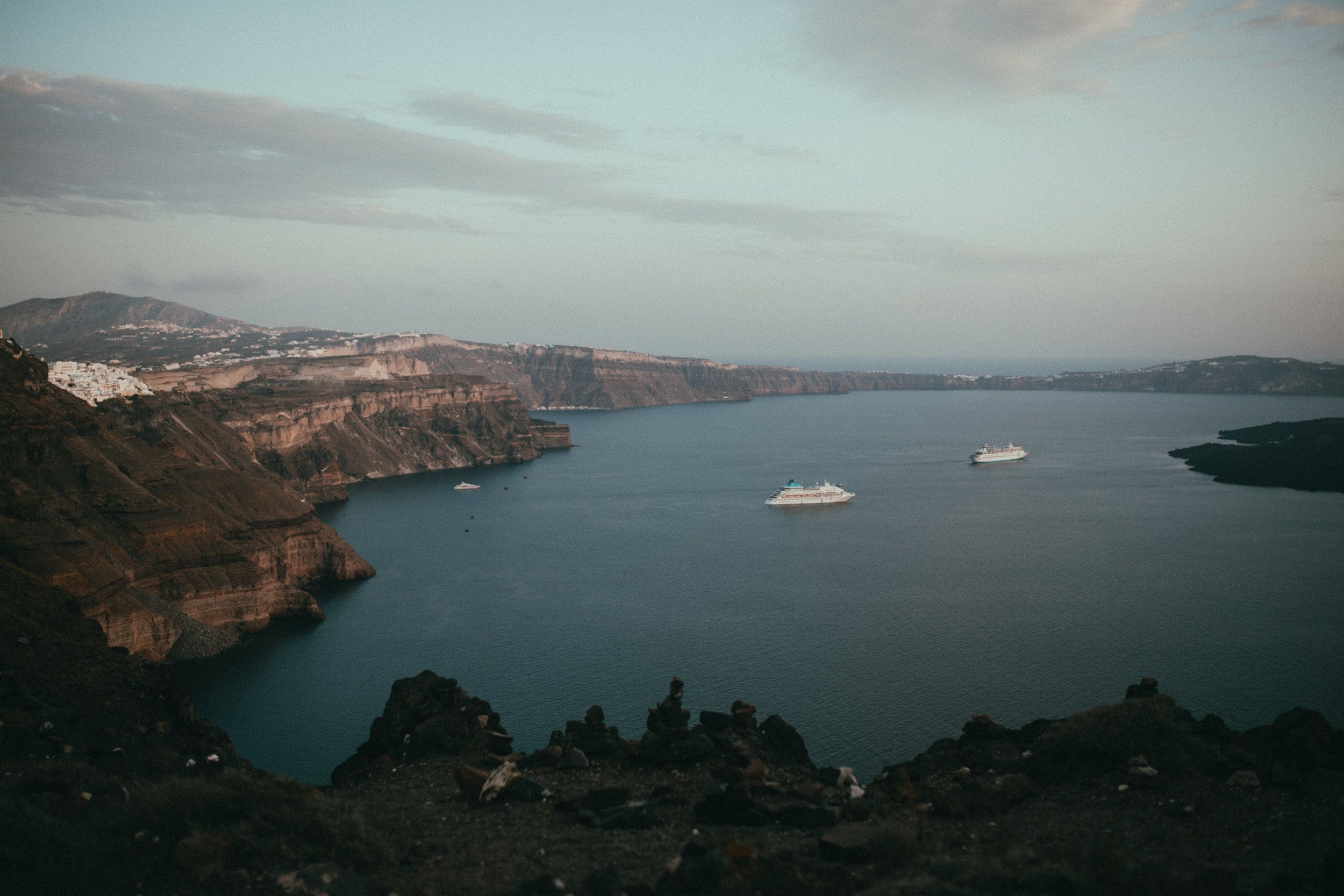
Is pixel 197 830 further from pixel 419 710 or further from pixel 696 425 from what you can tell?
pixel 696 425

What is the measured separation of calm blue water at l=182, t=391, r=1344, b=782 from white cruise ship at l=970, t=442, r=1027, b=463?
1716 cm

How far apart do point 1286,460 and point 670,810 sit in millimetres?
101819

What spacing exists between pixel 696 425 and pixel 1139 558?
13279cm

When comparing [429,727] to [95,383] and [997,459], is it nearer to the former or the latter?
[95,383]

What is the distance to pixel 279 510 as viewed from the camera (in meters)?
50.8

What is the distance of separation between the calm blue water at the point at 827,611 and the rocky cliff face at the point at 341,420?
425 inches

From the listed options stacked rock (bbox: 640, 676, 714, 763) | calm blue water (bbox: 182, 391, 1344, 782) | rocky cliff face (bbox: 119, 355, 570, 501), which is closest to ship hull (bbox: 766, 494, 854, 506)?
calm blue water (bbox: 182, 391, 1344, 782)

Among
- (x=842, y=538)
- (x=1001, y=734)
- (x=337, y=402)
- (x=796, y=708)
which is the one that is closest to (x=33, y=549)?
(x=796, y=708)

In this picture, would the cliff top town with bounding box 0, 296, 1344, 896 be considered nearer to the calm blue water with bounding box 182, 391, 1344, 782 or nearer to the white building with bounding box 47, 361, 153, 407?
the calm blue water with bounding box 182, 391, 1344, 782

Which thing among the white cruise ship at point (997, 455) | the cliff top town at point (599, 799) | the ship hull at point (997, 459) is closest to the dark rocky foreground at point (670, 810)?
the cliff top town at point (599, 799)

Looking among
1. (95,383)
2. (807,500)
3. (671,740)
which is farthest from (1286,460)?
(95,383)

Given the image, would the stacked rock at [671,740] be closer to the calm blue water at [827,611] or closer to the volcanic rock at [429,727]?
the volcanic rock at [429,727]

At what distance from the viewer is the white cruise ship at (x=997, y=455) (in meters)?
110

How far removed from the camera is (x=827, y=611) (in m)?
45.2
